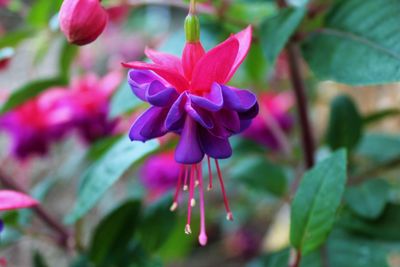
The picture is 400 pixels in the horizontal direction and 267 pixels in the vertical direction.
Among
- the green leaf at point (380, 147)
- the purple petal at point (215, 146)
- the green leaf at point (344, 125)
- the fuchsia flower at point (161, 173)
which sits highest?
the purple petal at point (215, 146)

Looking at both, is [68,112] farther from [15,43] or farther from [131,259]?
[131,259]

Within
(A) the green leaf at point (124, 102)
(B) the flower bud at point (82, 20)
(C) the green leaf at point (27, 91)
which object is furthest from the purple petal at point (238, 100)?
(C) the green leaf at point (27, 91)

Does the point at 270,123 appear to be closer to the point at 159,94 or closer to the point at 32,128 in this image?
the point at 32,128

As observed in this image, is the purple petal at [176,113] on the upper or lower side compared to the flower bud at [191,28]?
lower

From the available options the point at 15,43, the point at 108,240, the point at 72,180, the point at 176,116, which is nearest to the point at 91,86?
the point at 15,43

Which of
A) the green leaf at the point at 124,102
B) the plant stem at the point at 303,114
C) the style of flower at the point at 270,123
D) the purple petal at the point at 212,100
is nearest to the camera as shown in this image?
the purple petal at the point at 212,100

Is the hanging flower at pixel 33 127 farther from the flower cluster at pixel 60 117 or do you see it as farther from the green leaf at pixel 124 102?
the green leaf at pixel 124 102
